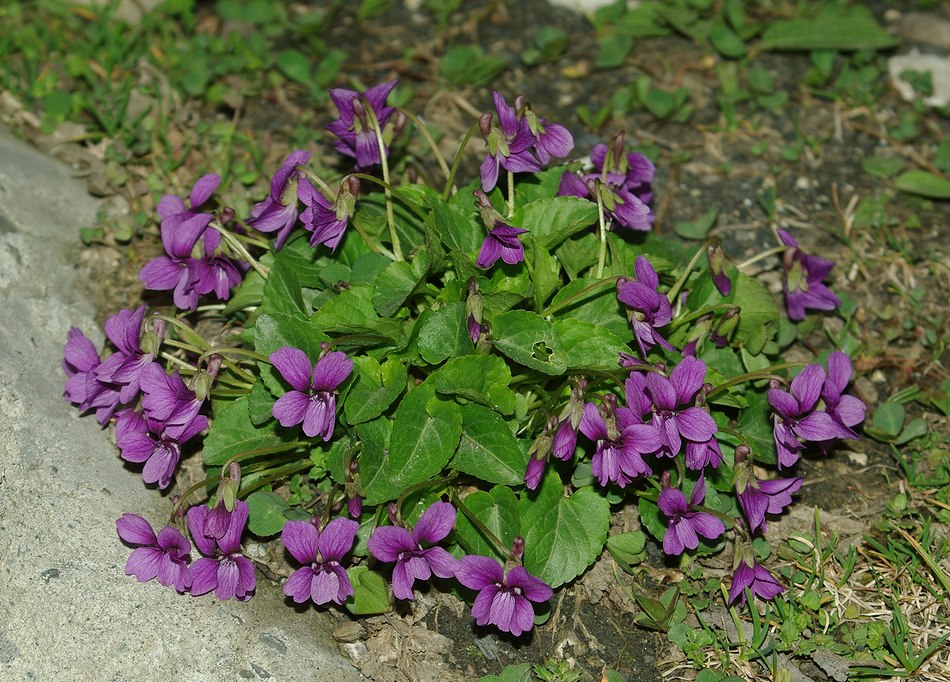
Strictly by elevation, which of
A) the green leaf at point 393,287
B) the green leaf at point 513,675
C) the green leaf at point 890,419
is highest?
the green leaf at point 393,287

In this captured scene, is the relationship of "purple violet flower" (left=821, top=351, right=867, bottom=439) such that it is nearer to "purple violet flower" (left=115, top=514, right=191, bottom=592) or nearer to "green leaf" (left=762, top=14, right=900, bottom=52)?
"purple violet flower" (left=115, top=514, right=191, bottom=592)

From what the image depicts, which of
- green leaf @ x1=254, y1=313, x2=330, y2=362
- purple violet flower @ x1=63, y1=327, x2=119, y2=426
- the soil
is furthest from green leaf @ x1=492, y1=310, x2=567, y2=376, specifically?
purple violet flower @ x1=63, y1=327, x2=119, y2=426

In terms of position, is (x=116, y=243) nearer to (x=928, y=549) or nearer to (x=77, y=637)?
(x=77, y=637)

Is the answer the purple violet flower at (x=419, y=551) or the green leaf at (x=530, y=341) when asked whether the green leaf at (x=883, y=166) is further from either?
the purple violet flower at (x=419, y=551)

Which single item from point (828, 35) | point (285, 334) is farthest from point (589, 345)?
point (828, 35)

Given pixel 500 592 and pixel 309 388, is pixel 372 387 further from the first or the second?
pixel 500 592

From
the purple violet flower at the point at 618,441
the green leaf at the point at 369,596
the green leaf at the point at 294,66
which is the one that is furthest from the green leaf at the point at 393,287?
the green leaf at the point at 294,66
